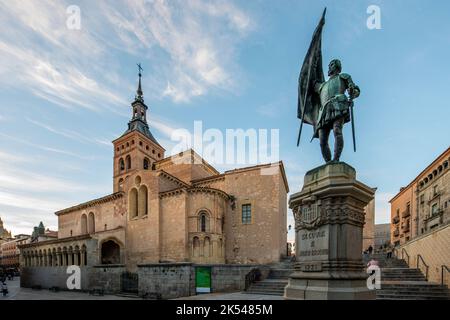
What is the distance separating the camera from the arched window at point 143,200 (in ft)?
103

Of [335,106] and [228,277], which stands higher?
[335,106]

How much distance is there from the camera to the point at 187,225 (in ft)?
89.2

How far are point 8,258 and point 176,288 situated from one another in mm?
100662

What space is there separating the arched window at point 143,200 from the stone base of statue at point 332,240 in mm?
27916

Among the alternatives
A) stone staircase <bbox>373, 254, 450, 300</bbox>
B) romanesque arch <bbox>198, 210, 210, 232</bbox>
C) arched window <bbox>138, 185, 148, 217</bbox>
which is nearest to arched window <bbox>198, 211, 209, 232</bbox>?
romanesque arch <bbox>198, 210, 210, 232</bbox>

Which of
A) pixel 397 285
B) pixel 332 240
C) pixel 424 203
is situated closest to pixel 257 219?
pixel 397 285

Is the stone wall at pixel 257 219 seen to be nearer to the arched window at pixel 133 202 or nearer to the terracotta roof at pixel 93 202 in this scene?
the arched window at pixel 133 202

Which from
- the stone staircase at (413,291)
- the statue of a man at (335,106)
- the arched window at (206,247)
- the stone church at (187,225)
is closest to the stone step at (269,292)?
the stone staircase at (413,291)

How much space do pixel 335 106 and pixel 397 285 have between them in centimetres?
992

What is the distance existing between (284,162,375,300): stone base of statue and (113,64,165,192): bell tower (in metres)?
44.8

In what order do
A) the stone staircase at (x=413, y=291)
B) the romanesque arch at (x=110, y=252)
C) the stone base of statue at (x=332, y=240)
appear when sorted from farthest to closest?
the romanesque arch at (x=110, y=252) < the stone staircase at (x=413, y=291) < the stone base of statue at (x=332, y=240)

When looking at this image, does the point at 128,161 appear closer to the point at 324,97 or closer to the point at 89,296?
the point at 89,296

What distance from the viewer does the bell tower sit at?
4869cm

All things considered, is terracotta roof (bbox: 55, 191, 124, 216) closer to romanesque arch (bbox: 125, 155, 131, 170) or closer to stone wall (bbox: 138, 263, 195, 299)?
romanesque arch (bbox: 125, 155, 131, 170)
